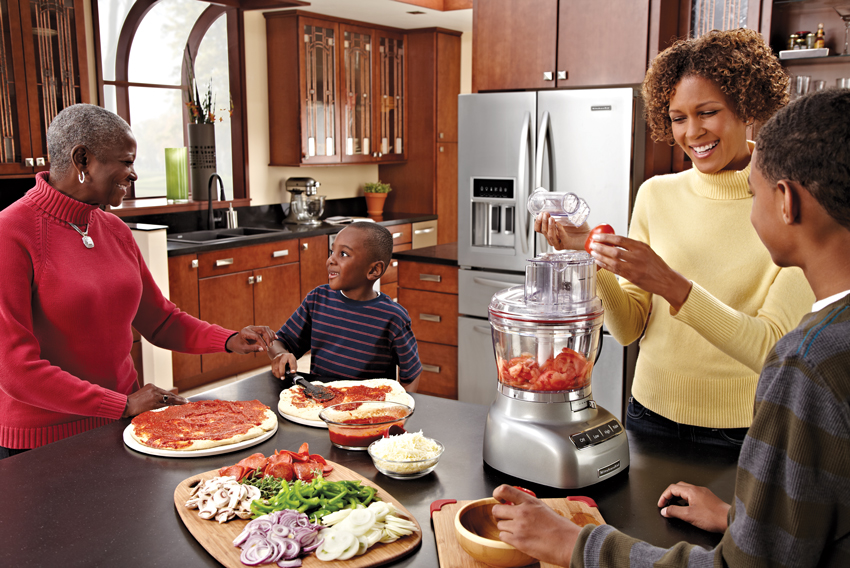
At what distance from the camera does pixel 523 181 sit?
3682 mm

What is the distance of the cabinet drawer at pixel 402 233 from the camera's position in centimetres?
611

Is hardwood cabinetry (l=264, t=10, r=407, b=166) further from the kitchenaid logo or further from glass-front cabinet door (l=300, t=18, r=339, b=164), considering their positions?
the kitchenaid logo

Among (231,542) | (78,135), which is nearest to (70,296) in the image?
(78,135)

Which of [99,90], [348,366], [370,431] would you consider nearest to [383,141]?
[99,90]

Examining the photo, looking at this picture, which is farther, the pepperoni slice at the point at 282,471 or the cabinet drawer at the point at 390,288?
the cabinet drawer at the point at 390,288

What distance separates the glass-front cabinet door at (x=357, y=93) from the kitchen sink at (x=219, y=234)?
1.22 metres

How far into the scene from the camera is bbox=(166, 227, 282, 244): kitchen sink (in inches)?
188

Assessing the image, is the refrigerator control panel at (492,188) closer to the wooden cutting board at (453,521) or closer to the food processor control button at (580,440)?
the food processor control button at (580,440)

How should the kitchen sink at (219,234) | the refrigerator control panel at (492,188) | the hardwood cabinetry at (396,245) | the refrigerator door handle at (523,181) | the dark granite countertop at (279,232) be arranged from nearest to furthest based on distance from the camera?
the refrigerator door handle at (523,181), the refrigerator control panel at (492,188), the dark granite countertop at (279,232), the kitchen sink at (219,234), the hardwood cabinetry at (396,245)

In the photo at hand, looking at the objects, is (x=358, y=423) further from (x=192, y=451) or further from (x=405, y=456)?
(x=192, y=451)

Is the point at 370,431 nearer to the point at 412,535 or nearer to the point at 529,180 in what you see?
the point at 412,535

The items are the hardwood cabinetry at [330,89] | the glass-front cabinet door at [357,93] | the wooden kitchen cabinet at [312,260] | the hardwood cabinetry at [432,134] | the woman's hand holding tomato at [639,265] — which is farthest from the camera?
the hardwood cabinetry at [432,134]

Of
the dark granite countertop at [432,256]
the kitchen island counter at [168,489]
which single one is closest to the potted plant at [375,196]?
the dark granite countertop at [432,256]

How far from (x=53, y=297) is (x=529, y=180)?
8.13 ft
